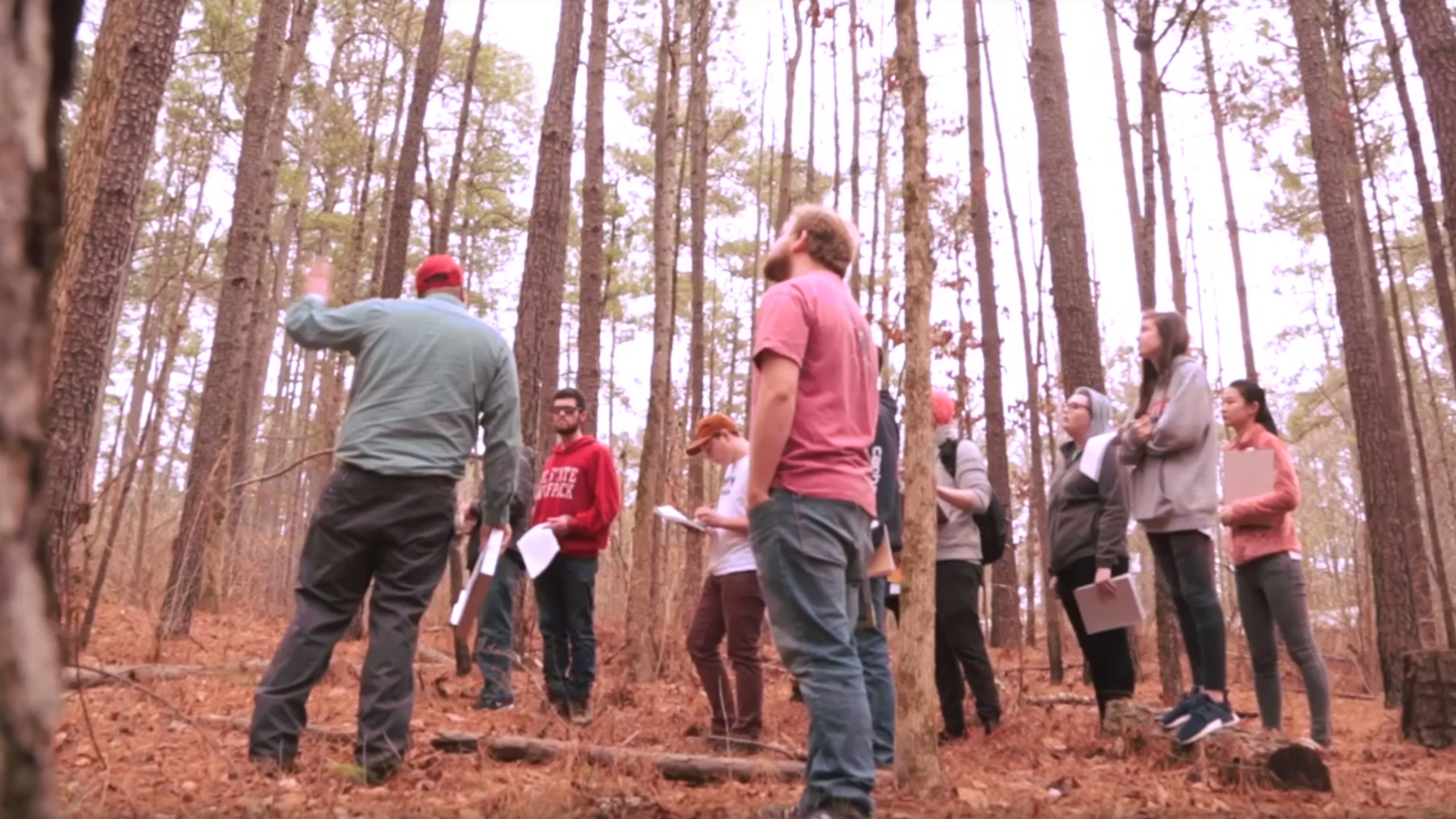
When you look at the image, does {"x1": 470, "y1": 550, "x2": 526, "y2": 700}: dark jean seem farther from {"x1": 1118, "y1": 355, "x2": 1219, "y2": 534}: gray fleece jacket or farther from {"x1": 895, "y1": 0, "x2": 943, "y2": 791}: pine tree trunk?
{"x1": 1118, "y1": 355, "x2": 1219, "y2": 534}: gray fleece jacket

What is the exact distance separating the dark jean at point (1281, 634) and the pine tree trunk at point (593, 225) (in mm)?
5049

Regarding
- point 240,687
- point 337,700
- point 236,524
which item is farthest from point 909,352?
point 236,524

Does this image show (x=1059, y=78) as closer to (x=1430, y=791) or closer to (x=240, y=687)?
(x=1430, y=791)

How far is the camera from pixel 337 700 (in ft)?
20.5

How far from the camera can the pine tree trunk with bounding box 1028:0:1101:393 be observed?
8.23 m

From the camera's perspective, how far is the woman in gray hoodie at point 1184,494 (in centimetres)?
496

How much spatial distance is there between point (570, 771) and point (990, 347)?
10.3m

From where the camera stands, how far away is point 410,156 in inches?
436

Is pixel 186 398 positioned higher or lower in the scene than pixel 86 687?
higher

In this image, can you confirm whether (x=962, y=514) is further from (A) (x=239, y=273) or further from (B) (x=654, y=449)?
(A) (x=239, y=273)

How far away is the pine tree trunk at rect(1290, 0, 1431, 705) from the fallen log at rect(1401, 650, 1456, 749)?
1.53 metres

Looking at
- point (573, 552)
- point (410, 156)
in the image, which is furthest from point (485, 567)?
point (410, 156)

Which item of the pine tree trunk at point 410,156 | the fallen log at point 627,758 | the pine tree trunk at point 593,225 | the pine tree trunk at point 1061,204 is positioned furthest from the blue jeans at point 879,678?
the pine tree trunk at point 410,156

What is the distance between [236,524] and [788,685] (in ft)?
24.2
